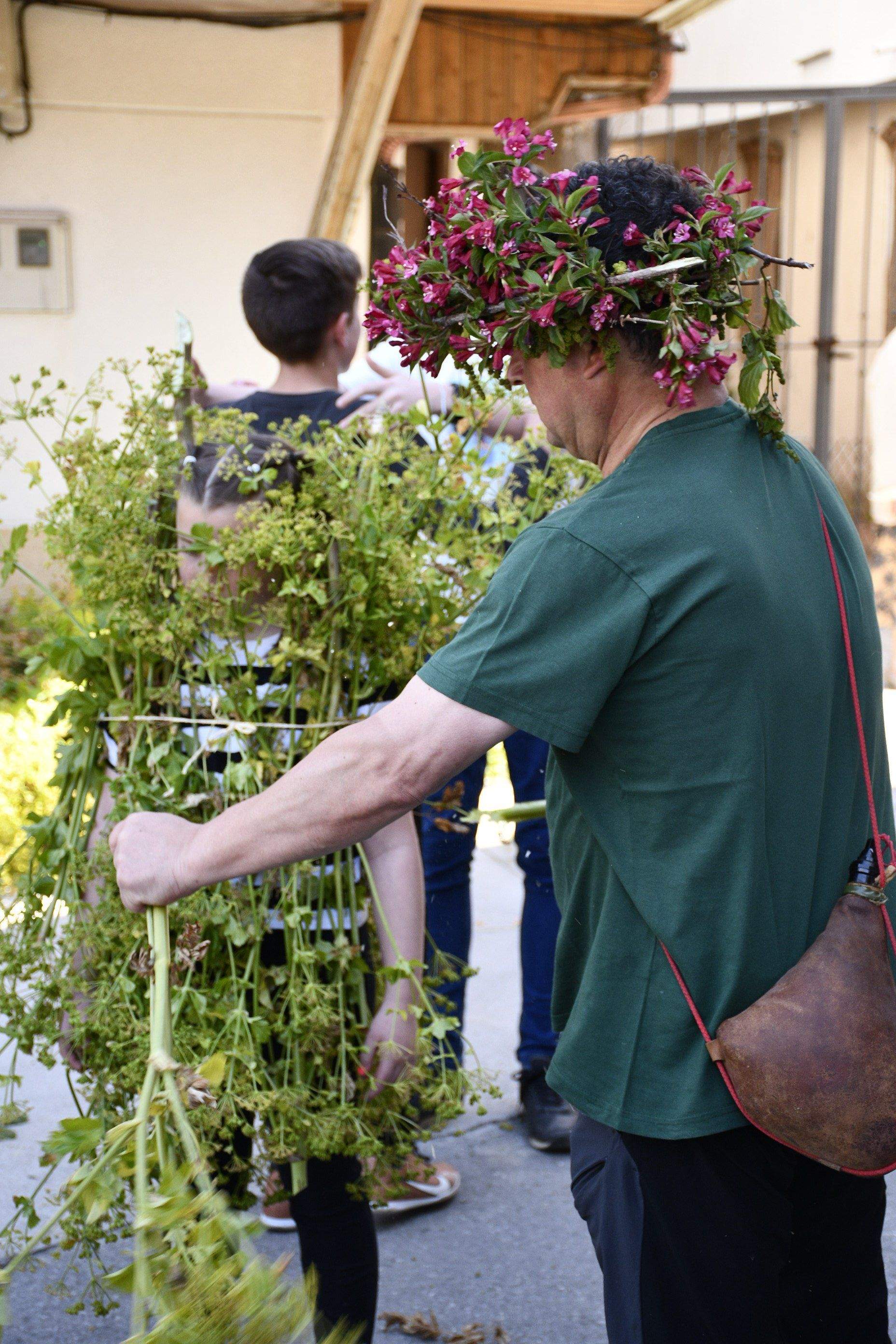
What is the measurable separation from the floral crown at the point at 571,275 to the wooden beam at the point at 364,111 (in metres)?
3.90

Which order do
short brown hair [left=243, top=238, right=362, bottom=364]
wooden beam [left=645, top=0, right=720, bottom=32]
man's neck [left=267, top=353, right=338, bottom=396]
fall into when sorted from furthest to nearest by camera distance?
wooden beam [left=645, top=0, right=720, bottom=32]
man's neck [left=267, top=353, right=338, bottom=396]
short brown hair [left=243, top=238, right=362, bottom=364]

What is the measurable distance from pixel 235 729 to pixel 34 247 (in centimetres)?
451

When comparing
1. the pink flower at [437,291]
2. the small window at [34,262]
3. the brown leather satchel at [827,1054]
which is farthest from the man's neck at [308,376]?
the small window at [34,262]

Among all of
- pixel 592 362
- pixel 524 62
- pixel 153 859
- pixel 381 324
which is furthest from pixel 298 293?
pixel 524 62

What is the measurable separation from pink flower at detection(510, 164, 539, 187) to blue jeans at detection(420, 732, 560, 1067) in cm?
169

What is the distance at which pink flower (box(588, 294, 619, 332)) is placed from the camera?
1470 millimetres

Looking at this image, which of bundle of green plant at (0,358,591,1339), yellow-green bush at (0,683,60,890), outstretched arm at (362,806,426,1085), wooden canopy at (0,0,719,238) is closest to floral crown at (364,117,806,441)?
bundle of green plant at (0,358,591,1339)

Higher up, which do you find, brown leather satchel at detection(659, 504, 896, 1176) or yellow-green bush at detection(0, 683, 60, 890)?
brown leather satchel at detection(659, 504, 896, 1176)

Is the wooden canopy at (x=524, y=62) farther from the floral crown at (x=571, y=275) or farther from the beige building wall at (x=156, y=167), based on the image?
the floral crown at (x=571, y=275)

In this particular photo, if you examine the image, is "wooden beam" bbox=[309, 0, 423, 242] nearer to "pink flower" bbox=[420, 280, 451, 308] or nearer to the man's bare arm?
"pink flower" bbox=[420, 280, 451, 308]

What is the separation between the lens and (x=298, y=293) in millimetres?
2754

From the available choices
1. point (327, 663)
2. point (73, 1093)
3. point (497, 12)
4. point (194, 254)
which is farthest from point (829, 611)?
point (497, 12)

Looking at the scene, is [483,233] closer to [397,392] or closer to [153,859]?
[153,859]

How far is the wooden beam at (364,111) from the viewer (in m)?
5.15
